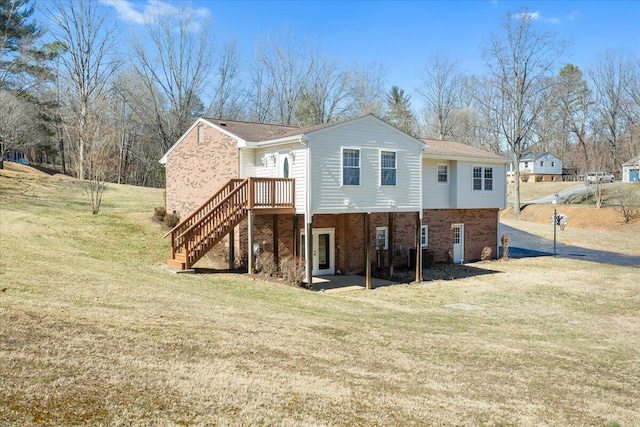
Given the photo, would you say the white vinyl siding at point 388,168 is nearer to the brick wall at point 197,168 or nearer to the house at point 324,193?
the house at point 324,193

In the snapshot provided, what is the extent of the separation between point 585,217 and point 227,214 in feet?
115

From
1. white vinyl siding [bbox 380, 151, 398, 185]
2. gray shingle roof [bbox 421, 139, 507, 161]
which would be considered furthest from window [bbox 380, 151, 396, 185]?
gray shingle roof [bbox 421, 139, 507, 161]

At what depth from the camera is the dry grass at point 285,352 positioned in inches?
222

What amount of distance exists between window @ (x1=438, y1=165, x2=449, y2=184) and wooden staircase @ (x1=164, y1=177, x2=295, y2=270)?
9575 mm

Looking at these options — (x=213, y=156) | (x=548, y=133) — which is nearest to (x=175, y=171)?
(x=213, y=156)

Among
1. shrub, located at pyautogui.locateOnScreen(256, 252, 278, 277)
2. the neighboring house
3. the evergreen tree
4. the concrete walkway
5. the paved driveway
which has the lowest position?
the concrete walkway

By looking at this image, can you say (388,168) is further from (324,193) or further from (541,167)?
(541,167)

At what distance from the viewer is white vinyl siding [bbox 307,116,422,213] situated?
1795cm

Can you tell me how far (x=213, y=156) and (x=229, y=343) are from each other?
14.2 meters

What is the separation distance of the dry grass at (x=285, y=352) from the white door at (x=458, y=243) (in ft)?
28.1

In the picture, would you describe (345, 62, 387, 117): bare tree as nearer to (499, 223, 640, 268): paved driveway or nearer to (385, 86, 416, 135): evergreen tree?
(385, 86, 416, 135): evergreen tree

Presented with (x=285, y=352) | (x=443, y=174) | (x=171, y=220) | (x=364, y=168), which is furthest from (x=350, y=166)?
(x=285, y=352)

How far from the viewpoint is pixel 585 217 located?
138 ft

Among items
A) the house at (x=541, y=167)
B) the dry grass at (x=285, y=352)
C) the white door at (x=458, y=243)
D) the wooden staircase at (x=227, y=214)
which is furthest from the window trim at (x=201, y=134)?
the house at (x=541, y=167)
